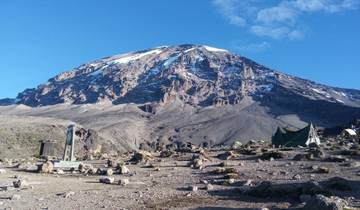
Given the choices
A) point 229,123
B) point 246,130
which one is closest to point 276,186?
point 246,130

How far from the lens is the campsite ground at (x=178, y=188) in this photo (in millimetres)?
16250

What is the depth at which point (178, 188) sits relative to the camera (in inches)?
782

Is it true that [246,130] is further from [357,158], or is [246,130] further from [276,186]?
[276,186]

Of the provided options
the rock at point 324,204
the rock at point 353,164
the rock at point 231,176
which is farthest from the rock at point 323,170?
the rock at point 324,204

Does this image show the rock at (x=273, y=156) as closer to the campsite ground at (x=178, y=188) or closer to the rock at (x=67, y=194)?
the campsite ground at (x=178, y=188)

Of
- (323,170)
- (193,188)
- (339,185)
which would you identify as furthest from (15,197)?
(323,170)

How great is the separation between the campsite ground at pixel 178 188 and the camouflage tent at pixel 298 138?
19410 millimetres

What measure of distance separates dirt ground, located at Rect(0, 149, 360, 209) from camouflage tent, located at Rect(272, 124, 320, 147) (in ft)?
65.0

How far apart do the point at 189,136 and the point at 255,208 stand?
554 feet

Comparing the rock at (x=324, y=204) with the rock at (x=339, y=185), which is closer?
the rock at (x=324, y=204)

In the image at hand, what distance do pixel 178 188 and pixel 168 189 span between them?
41 centimetres

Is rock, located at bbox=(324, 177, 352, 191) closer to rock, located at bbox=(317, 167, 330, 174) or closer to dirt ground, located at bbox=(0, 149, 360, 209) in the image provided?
dirt ground, located at bbox=(0, 149, 360, 209)

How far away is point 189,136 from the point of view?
18350cm

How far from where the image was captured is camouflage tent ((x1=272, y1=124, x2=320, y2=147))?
49.0 m
